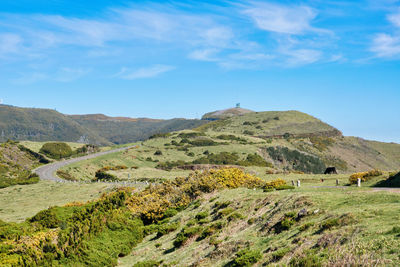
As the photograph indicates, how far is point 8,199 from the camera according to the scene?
51062mm

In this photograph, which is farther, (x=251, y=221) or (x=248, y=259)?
(x=251, y=221)

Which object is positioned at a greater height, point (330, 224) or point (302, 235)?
point (330, 224)

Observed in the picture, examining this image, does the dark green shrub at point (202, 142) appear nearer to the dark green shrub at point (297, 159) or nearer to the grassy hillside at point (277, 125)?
the dark green shrub at point (297, 159)

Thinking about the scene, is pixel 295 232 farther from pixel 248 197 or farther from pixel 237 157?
pixel 237 157

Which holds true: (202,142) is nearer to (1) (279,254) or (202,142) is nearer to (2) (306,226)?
(2) (306,226)

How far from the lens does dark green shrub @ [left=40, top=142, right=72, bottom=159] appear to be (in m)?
110

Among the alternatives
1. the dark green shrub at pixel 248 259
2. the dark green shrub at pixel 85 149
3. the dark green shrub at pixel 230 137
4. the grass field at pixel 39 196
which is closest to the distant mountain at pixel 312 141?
the dark green shrub at pixel 230 137

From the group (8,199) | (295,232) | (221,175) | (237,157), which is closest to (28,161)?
(8,199)

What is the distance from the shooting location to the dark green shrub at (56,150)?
360 ft

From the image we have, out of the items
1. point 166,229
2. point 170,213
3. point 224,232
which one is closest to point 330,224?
point 224,232

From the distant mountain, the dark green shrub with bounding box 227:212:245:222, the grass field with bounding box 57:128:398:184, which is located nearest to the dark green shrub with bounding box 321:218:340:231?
the dark green shrub with bounding box 227:212:245:222

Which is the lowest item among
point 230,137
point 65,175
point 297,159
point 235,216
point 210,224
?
point 65,175

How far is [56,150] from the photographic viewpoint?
113 m

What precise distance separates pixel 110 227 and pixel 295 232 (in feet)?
48.5
